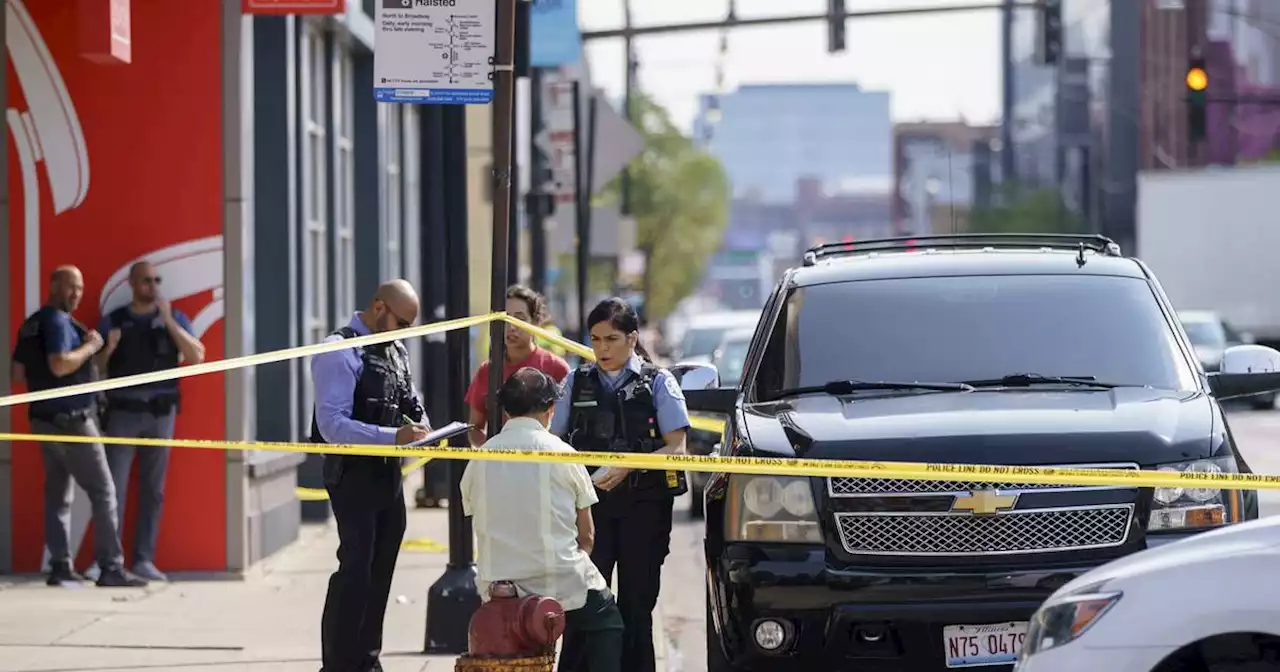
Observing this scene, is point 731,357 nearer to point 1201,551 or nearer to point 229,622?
point 229,622

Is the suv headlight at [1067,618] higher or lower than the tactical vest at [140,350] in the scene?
lower

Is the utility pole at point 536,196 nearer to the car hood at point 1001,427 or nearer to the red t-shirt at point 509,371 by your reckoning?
the red t-shirt at point 509,371

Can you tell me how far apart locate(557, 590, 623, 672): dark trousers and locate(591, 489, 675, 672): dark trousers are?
0.89m

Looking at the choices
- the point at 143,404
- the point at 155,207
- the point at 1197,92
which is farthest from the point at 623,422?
the point at 1197,92

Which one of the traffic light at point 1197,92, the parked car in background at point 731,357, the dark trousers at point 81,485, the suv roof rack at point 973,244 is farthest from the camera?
the traffic light at point 1197,92

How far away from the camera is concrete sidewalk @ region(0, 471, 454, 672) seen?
9883 mm

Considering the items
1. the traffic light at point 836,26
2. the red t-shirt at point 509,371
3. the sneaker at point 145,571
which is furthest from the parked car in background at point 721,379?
the red t-shirt at point 509,371

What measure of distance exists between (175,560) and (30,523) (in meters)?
0.89

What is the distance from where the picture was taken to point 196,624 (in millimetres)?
11188

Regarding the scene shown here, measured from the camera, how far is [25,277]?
12961 millimetres

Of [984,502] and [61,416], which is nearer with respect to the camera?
[984,502]

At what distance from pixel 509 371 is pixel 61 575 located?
394 cm

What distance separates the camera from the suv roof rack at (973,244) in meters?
9.75

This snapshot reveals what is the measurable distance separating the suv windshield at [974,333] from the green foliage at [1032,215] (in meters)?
75.7
